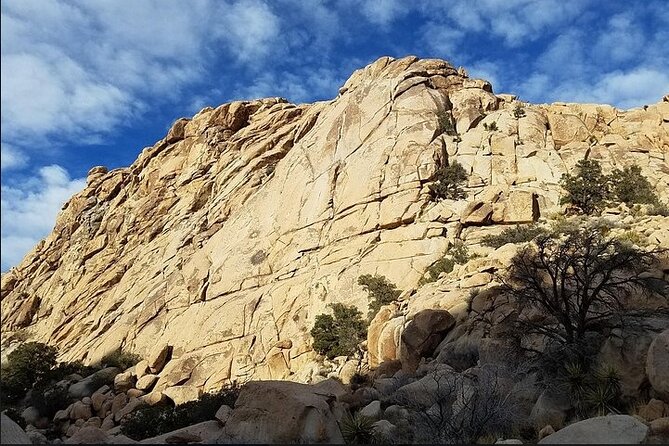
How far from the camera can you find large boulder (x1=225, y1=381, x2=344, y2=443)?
9.70 m

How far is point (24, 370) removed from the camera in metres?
33.8

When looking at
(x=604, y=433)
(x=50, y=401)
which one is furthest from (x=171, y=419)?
(x=50, y=401)

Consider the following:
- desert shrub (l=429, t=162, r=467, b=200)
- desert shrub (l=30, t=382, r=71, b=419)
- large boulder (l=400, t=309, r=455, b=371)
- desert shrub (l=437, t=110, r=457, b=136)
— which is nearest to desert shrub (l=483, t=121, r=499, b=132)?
desert shrub (l=437, t=110, r=457, b=136)

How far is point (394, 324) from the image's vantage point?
69.9ft

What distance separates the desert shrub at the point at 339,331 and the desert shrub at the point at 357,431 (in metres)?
13.0

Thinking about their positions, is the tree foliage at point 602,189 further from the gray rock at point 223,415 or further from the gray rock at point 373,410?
the gray rock at point 223,415

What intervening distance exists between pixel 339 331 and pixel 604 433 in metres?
18.0

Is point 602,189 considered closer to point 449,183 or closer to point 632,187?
point 632,187

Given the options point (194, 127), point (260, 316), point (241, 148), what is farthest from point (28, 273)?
point (260, 316)

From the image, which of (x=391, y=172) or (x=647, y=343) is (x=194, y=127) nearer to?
(x=391, y=172)

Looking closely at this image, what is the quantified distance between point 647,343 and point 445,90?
1248 inches

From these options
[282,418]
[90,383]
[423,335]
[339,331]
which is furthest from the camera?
Answer: [90,383]

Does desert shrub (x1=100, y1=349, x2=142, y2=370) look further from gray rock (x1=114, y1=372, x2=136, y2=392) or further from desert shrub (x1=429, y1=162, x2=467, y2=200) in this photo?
desert shrub (x1=429, y1=162, x2=467, y2=200)

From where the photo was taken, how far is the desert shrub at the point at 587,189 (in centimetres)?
2894
